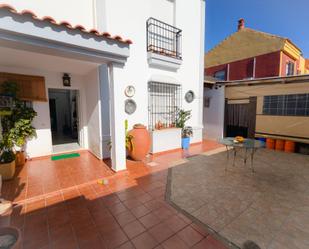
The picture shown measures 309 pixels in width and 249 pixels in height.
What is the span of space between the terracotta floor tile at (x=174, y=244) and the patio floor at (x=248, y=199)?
0.52 metres

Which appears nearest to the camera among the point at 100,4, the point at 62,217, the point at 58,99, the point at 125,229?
the point at 125,229

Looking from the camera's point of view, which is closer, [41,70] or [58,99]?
[41,70]

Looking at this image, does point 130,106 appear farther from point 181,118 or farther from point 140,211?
point 140,211

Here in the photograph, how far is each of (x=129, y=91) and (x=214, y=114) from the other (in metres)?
5.43

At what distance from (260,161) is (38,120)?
7638mm

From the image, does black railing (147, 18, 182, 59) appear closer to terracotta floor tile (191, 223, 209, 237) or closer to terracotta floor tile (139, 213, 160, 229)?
terracotta floor tile (139, 213, 160, 229)

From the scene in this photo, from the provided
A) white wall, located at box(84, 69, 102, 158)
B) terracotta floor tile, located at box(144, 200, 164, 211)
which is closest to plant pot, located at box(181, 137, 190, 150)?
white wall, located at box(84, 69, 102, 158)

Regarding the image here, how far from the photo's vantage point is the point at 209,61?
15016mm

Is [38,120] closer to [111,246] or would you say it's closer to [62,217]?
[62,217]

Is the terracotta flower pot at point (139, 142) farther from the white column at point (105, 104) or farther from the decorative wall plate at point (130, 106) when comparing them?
the white column at point (105, 104)

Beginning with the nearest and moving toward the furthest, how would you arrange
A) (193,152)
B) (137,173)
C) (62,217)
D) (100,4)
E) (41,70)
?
(62,217), (137,173), (100,4), (41,70), (193,152)

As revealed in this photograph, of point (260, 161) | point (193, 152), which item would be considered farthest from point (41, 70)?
point (260, 161)

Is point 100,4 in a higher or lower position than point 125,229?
higher

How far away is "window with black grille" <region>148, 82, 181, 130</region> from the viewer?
6277mm
